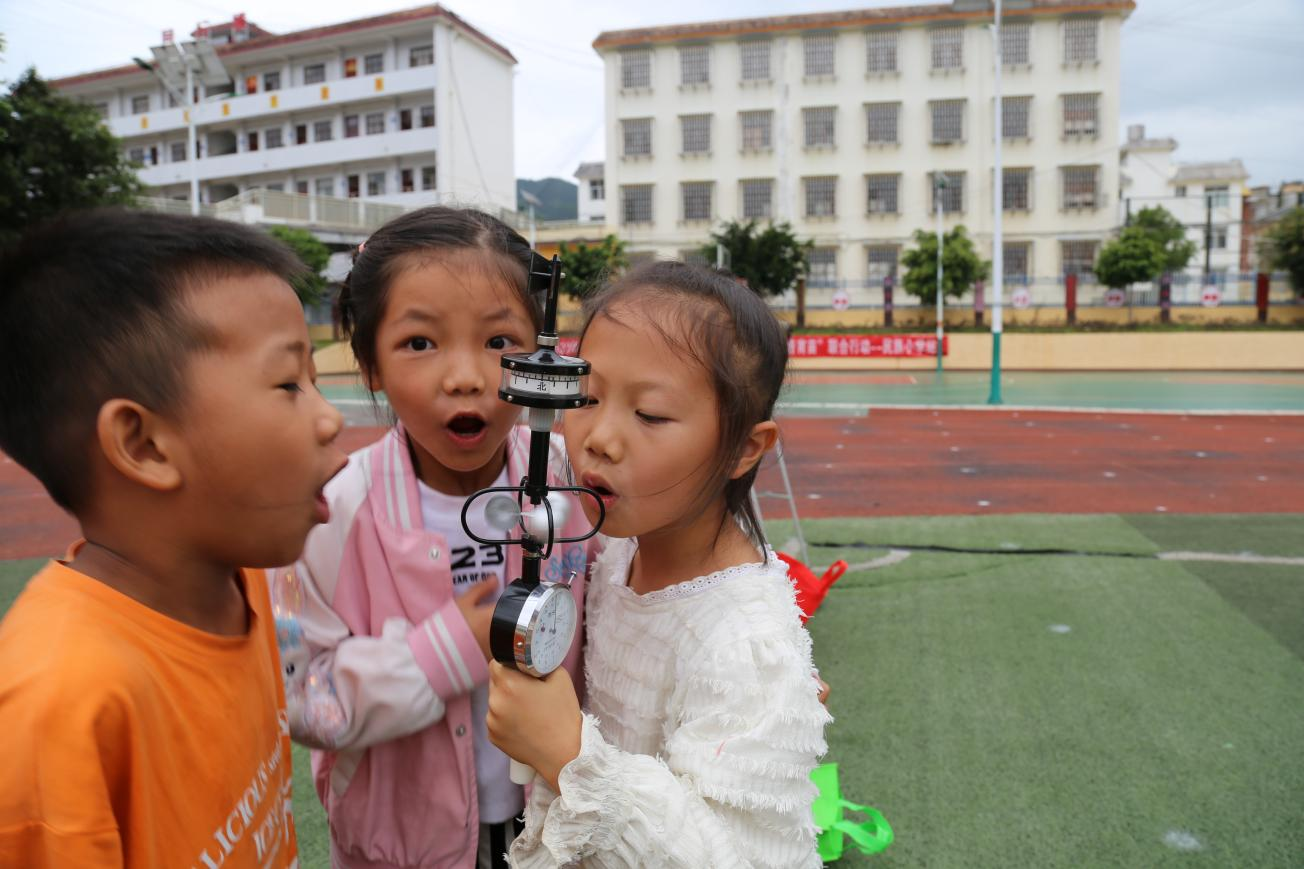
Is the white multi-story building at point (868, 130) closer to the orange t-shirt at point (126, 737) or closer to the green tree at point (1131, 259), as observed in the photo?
the green tree at point (1131, 259)

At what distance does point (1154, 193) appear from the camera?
205 ft

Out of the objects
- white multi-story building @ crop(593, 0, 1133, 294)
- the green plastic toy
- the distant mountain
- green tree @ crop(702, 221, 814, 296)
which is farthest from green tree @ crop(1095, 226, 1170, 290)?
the distant mountain

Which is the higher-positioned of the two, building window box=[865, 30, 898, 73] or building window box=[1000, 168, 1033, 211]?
building window box=[865, 30, 898, 73]

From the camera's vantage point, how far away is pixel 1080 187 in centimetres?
3347

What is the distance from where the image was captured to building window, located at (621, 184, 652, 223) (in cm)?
3562

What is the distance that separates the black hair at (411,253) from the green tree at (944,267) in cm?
2965

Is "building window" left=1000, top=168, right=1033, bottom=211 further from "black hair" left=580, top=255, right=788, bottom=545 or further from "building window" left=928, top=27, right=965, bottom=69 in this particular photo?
"black hair" left=580, top=255, right=788, bottom=545

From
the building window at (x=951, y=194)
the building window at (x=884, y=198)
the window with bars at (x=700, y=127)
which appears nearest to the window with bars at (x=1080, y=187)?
the building window at (x=951, y=194)

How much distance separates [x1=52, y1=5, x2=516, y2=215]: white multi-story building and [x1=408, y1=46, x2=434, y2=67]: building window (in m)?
0.04

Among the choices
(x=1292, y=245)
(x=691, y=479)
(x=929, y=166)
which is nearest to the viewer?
(x=691, y=479)

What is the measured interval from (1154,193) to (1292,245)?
3779cm

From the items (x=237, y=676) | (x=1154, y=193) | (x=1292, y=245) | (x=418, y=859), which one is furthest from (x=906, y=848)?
(x=1154, y=193)

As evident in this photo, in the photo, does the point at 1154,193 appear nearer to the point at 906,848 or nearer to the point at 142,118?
the point at 142,118

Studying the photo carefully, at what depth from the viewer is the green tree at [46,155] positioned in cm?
1516
